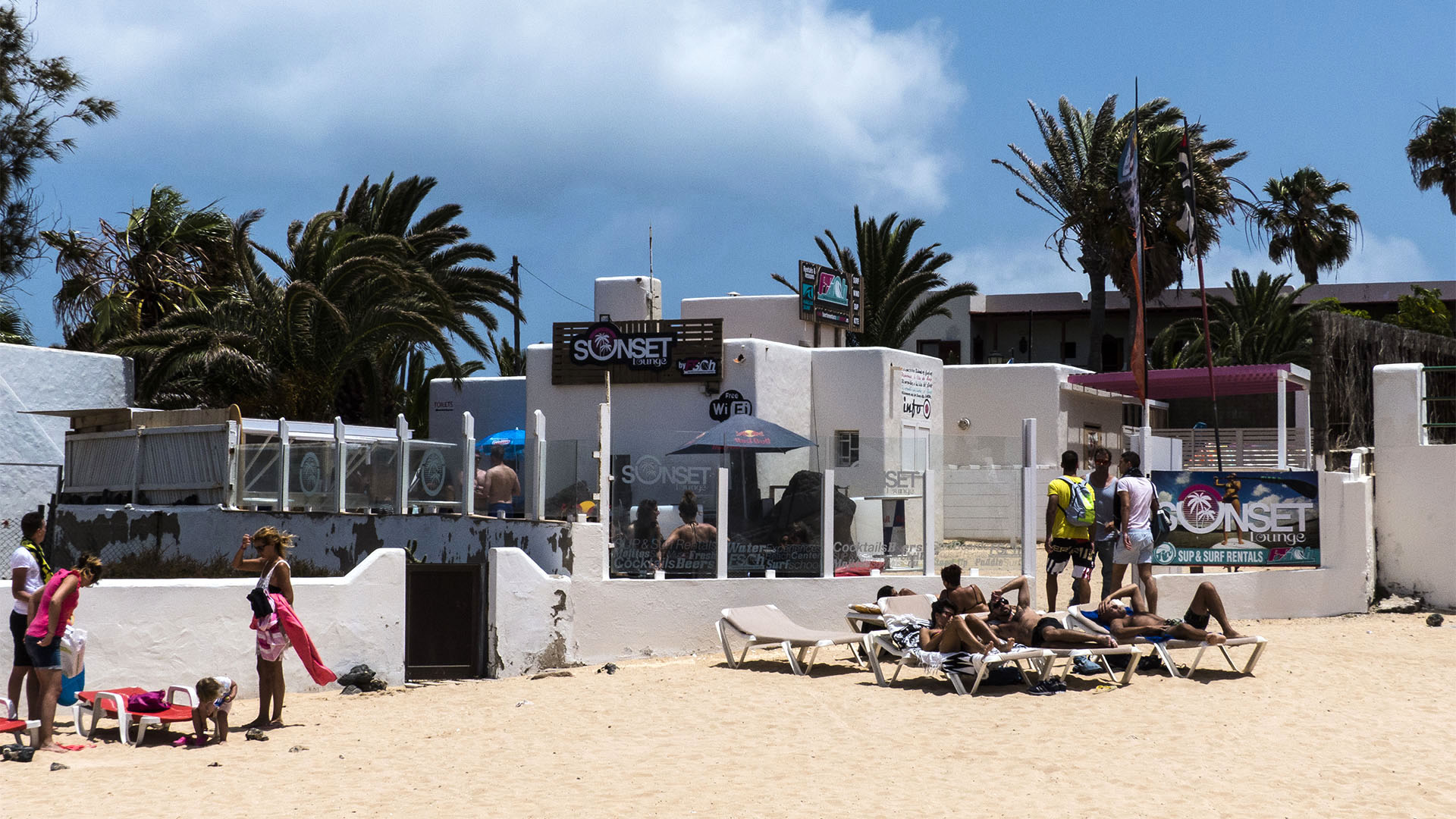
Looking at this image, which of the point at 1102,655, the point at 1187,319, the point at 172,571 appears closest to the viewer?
the point at 1102,655

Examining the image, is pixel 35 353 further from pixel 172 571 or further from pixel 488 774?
pixel 488 774

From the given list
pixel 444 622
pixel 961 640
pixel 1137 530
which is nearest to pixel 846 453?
pixel 1137 530

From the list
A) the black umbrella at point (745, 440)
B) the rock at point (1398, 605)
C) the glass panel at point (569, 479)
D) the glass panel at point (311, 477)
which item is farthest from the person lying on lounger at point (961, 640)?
the glass panel at point (311, 477)

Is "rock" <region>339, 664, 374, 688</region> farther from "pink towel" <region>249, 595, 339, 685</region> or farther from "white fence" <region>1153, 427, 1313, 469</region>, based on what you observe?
"white fence" <region>1153, 427, 1313, 469</region>

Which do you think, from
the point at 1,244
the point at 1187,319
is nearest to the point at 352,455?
the point at 1,244

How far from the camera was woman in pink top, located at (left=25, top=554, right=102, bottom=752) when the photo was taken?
9.27m

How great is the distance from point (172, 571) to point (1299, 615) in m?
12.3

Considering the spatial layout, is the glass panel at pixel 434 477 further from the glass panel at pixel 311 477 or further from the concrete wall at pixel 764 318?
the concrete wall at pixel 764 318

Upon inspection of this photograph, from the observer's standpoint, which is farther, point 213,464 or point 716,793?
point 213,464

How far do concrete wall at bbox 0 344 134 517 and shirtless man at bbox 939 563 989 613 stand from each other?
13.9 meters

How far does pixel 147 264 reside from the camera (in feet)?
89.9

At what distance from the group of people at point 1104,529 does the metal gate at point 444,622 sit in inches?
212

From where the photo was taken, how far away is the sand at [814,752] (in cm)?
817

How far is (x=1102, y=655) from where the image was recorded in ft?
38.0
